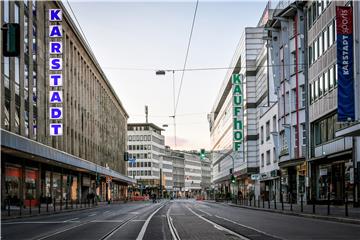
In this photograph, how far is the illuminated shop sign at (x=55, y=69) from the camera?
59469 millimetres

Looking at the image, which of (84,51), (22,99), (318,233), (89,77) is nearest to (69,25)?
(84,51)

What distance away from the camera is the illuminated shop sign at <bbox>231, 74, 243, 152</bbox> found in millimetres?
88875

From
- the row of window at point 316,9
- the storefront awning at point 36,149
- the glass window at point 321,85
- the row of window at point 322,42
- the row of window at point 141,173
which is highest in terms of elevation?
the row of window at point 316,9

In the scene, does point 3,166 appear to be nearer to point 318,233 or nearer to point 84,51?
point 318,233

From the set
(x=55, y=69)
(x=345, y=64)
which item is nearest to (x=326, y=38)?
(x=345, y=64)

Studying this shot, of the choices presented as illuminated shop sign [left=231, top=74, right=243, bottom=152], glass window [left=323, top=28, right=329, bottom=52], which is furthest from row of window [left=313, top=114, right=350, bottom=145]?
illuminated shop sign [left=231, top=74, right=243, bottom=152]

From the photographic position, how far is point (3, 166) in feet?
156

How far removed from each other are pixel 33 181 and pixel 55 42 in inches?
546

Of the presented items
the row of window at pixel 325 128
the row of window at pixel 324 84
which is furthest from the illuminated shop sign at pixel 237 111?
the row of window at pixel 325 128

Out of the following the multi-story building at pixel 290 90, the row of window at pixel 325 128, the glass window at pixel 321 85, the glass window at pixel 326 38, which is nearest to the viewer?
the row of window at pixel 325 128

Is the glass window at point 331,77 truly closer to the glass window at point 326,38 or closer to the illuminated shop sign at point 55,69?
the glass window at point 326,38

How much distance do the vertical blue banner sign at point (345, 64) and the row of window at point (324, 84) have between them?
4190 mm

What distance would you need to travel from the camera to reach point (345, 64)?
3653cm

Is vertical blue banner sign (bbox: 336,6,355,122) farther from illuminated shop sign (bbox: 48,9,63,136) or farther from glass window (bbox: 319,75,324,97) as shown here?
illuminated shop sign (bbox: 48,9,63,136)
